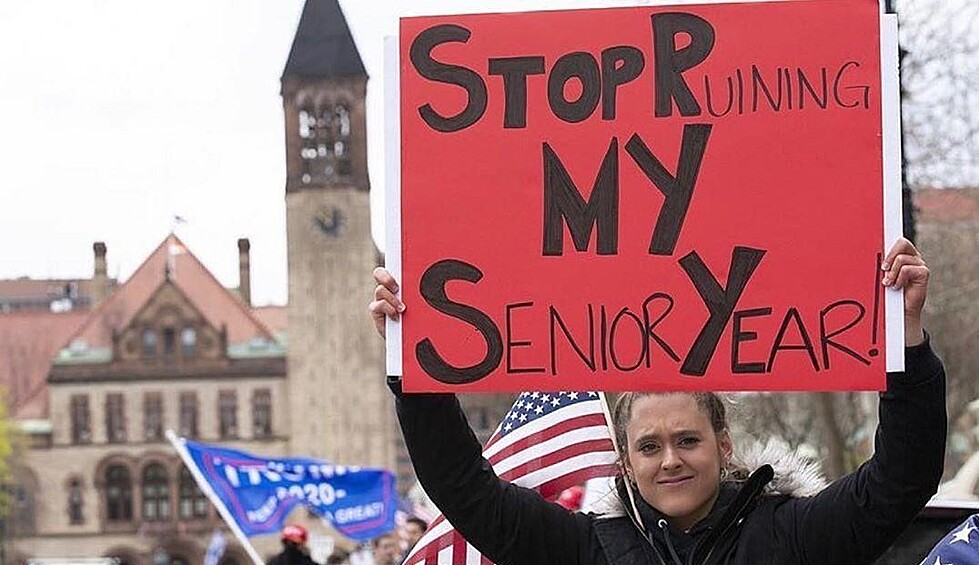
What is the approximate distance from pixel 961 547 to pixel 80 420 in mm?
79379

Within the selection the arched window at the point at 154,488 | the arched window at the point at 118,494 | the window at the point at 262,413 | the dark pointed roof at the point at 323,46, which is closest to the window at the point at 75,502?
the arched window at the point at 118,494

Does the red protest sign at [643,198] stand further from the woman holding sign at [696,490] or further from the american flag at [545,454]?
the american flag at [545,454]

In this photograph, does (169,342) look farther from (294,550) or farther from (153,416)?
(294,550)

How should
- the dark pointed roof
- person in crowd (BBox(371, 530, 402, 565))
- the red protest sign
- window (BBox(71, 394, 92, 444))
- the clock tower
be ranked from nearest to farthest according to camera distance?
1. the red protest sign
2. person in crowd (BBox(371, 530, 402, 565))
3. the clock tower
4. window (BBox(71, 394, 92, 444))
5. the dark pointed roof

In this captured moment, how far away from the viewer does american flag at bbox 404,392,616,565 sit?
4512mm

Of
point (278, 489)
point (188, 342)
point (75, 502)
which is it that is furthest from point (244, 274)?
point (278, 489)

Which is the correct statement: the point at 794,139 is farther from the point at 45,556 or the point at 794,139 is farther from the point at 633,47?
the point at 45,556

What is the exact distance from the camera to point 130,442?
7862 centimetres

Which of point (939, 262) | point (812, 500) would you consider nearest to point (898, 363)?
point (812, 500)

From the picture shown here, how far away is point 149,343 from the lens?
79.8 meters

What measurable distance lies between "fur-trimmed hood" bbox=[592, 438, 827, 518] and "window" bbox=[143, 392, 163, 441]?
76.6 meters

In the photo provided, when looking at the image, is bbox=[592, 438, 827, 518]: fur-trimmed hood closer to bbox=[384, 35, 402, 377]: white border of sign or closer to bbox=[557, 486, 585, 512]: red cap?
bbox=[384, 35, 402, 377]: white border of sign

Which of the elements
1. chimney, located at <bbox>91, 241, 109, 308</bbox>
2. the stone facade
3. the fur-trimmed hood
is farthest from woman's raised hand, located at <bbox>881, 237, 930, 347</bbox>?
chimney, located at <bbox>91, 241, 109, 308</bbox>

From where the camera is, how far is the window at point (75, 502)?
78.3 metres
